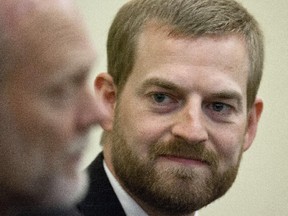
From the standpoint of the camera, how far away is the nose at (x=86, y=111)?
108cm

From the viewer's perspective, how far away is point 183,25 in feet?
5.16

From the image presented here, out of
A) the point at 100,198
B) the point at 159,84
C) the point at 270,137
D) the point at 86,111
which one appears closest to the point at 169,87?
the point at 159,84

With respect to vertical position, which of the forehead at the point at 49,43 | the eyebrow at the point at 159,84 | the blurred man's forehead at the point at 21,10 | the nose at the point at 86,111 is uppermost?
the blurred man's forehead at the point at 21,10

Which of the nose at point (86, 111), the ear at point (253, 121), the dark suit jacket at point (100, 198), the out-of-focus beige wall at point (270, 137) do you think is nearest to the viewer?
the nose at point (86, 111)

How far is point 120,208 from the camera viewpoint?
1.61 meters

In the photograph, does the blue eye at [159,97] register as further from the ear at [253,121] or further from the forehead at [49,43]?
the forehead at [49,43]

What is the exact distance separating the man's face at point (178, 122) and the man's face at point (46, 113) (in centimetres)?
47

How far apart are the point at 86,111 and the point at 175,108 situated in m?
0.50

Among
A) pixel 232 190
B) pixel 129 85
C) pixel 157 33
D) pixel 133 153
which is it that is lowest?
pixel 232 190

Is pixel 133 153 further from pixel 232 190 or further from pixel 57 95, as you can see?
pixel 232 190

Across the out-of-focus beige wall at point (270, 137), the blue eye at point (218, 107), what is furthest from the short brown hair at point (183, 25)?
the out-of-focus beige wall at point (270, 137)

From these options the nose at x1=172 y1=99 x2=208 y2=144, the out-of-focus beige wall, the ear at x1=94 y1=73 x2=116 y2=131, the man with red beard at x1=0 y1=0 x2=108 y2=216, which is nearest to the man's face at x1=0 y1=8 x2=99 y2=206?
the man with red beard at x1=0 y1=0 x2=108 y2=216

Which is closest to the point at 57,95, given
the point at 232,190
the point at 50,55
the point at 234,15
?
the point at 50,55

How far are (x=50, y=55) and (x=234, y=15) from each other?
71cm
